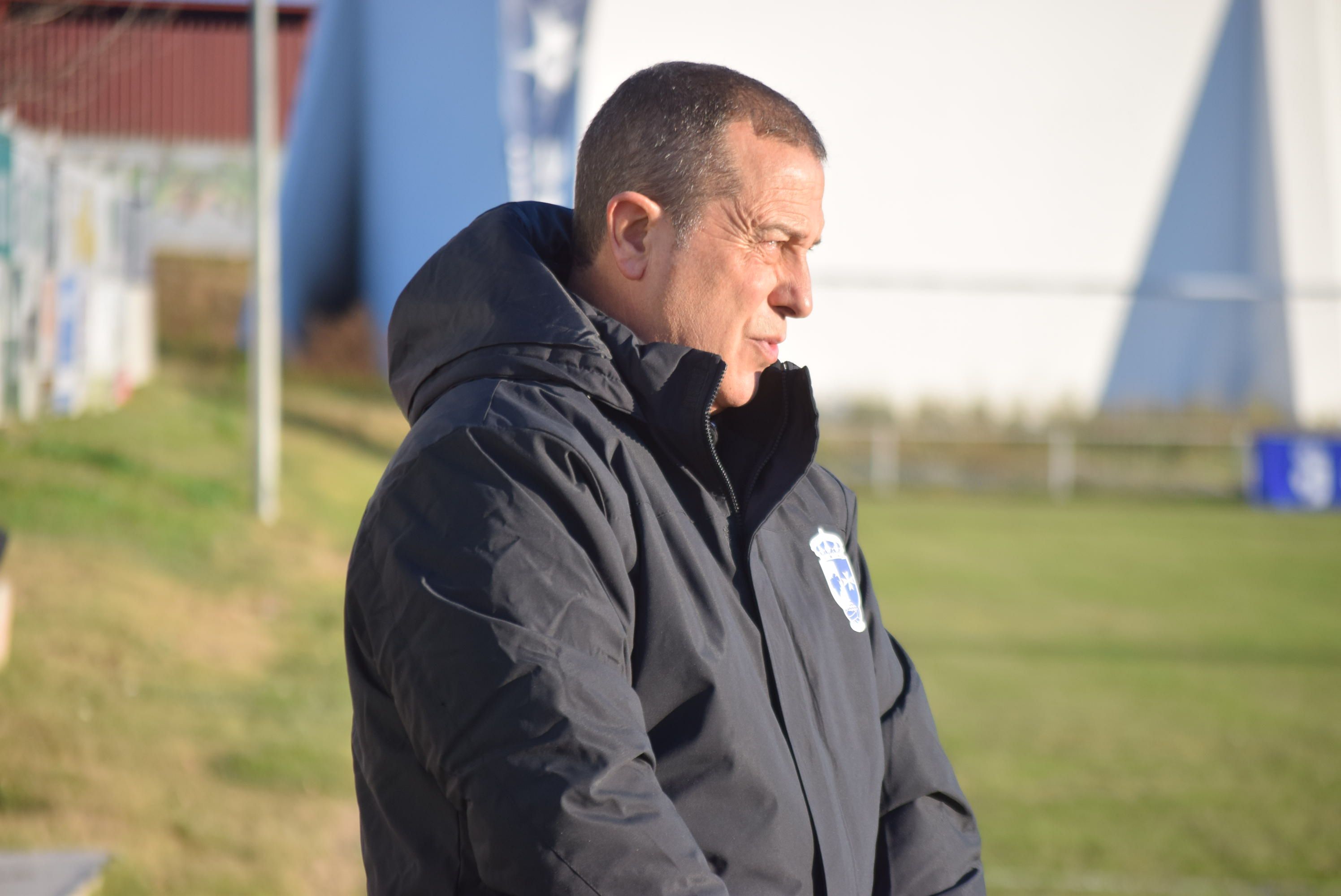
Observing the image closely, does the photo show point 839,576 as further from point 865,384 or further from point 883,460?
point 865,384

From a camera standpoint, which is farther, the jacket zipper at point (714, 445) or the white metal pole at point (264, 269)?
the white metal pole at point (264, 269)

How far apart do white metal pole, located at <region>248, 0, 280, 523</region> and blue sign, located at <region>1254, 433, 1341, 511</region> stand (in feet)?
41.5

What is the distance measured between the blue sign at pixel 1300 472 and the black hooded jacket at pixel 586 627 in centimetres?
1689

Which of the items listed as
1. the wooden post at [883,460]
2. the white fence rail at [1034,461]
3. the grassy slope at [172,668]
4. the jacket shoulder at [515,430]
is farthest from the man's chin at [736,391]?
the wooden post at [883,460]

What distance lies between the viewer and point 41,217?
371 inches

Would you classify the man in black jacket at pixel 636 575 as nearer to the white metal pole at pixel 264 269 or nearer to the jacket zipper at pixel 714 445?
the jacket zipper at pixel 714 445

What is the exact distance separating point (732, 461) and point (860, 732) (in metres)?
0.35

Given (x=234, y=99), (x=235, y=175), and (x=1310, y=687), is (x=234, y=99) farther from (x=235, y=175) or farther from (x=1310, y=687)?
(x=1310, y=687)

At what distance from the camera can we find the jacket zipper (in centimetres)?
137

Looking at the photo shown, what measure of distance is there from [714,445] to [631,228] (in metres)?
0.26

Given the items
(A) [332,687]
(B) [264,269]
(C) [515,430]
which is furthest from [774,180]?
(B) [264,269]

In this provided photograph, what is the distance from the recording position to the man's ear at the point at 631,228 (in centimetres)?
145

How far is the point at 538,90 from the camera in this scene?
45.6 ft

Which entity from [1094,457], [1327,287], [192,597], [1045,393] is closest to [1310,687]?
[192,597]
